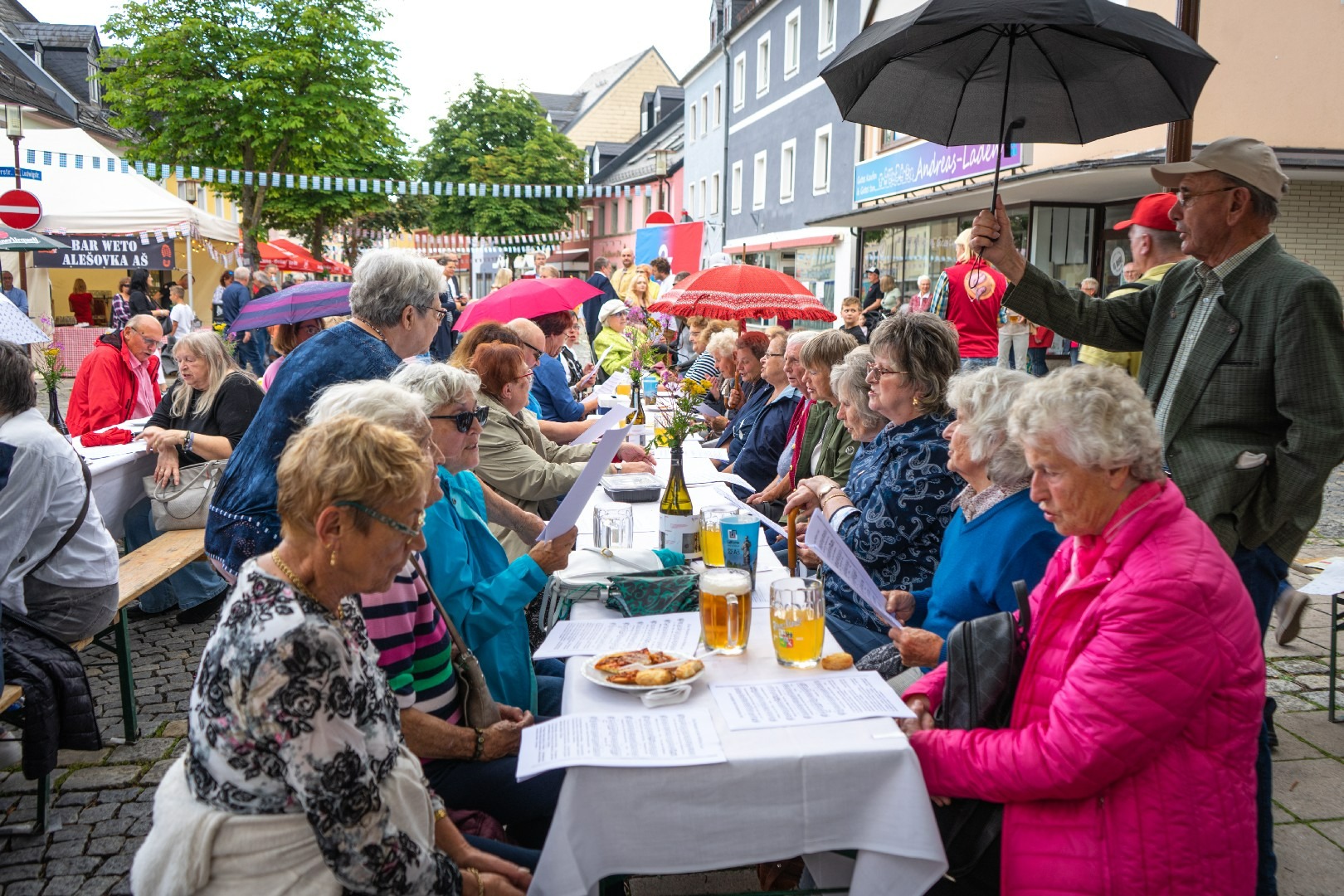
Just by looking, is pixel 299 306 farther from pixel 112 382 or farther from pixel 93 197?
pixel 93 197

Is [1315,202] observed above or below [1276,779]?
above

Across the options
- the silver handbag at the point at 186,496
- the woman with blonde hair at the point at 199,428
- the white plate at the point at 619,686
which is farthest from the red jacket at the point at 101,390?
the white plate at the point at 619,686

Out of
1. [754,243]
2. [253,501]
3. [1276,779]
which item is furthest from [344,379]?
[754,243]

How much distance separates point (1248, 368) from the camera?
284 centimetres

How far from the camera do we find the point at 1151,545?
6.07ft

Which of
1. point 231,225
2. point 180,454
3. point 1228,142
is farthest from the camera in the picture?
point 231,225

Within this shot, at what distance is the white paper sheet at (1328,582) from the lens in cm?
373

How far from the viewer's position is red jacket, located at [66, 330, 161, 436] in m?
6.97

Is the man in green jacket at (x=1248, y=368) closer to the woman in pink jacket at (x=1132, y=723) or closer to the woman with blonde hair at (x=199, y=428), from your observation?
the woman in pink jacket at (x=1132, y=723)

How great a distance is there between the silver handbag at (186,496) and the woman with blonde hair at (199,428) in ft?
0.09

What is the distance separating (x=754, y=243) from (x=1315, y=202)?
1671cm

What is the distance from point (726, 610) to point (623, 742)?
1.61 ft

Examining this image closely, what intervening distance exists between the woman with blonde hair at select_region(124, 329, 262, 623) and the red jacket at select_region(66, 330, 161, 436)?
1544 mm

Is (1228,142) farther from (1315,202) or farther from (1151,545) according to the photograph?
(1315,202)
